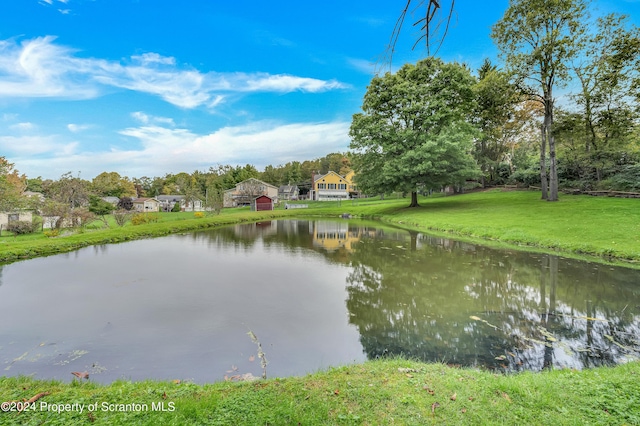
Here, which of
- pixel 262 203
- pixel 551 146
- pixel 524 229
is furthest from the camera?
pixel 262 203

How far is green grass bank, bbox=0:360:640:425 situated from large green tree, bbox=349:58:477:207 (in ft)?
75.9

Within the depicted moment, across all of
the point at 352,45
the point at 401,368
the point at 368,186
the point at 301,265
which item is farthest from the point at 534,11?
the point at 401,368

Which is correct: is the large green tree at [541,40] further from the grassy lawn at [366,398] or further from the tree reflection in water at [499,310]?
the grassy lawn at [366,398]

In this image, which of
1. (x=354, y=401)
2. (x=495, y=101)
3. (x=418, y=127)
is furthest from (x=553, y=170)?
(x=354, y=401)

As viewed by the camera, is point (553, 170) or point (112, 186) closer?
point (553, 170)

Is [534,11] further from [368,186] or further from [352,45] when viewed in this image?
[352,45]

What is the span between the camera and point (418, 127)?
92.3 ft

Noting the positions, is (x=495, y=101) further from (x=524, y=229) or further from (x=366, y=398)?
(x=366, y=398)

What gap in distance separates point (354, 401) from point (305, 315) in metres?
3.67

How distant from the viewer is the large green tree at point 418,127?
2614 cm

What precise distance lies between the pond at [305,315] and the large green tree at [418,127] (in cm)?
1522

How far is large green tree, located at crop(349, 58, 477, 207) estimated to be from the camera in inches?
1029

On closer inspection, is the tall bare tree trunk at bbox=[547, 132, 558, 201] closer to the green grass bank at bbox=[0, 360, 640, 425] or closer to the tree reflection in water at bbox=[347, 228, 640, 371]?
the tree reflection in water at bbox=[347, 228, 640, 371]

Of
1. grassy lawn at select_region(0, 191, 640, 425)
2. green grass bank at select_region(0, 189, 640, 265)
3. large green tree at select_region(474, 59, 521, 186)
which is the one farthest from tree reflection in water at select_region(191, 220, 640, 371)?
large green tree at select_region(474, 59, 521, 186)
